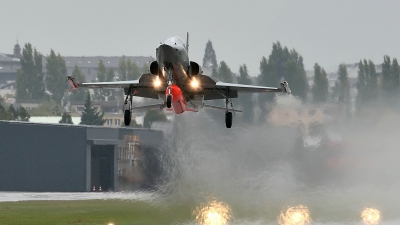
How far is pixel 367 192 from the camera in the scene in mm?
46000

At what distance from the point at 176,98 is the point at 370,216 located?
10784 millimetres

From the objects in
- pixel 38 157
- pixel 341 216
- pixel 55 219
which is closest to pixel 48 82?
pixel 38 157

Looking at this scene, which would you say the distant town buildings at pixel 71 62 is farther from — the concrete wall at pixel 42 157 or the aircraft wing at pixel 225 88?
the aircraft wing at pixel 225 88

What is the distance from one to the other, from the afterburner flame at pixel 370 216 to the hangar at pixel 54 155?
21.3m

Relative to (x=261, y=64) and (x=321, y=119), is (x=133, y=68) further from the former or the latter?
(x=321, y=119)

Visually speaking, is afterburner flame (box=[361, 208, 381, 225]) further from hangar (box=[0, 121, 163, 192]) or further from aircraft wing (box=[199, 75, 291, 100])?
hangar (box=[0, 121, 163, 192])

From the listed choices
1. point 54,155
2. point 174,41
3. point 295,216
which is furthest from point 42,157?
point 174,41

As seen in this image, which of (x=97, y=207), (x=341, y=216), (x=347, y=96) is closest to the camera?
(x=341, y=216)

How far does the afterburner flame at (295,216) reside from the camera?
42.5m

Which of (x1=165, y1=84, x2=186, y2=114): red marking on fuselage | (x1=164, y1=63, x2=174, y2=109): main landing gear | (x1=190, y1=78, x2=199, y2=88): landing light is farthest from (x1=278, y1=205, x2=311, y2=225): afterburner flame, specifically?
(x1=164, y1=63, x2=174, y2=109): main landing gear

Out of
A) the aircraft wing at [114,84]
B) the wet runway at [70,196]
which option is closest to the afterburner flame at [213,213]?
the wet runway at [70,196]

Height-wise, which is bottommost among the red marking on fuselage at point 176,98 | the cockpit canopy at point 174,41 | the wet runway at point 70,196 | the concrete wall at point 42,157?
the wet runway at point 70,196

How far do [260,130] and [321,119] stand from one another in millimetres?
4009

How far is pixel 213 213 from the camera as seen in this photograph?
1699 inches
